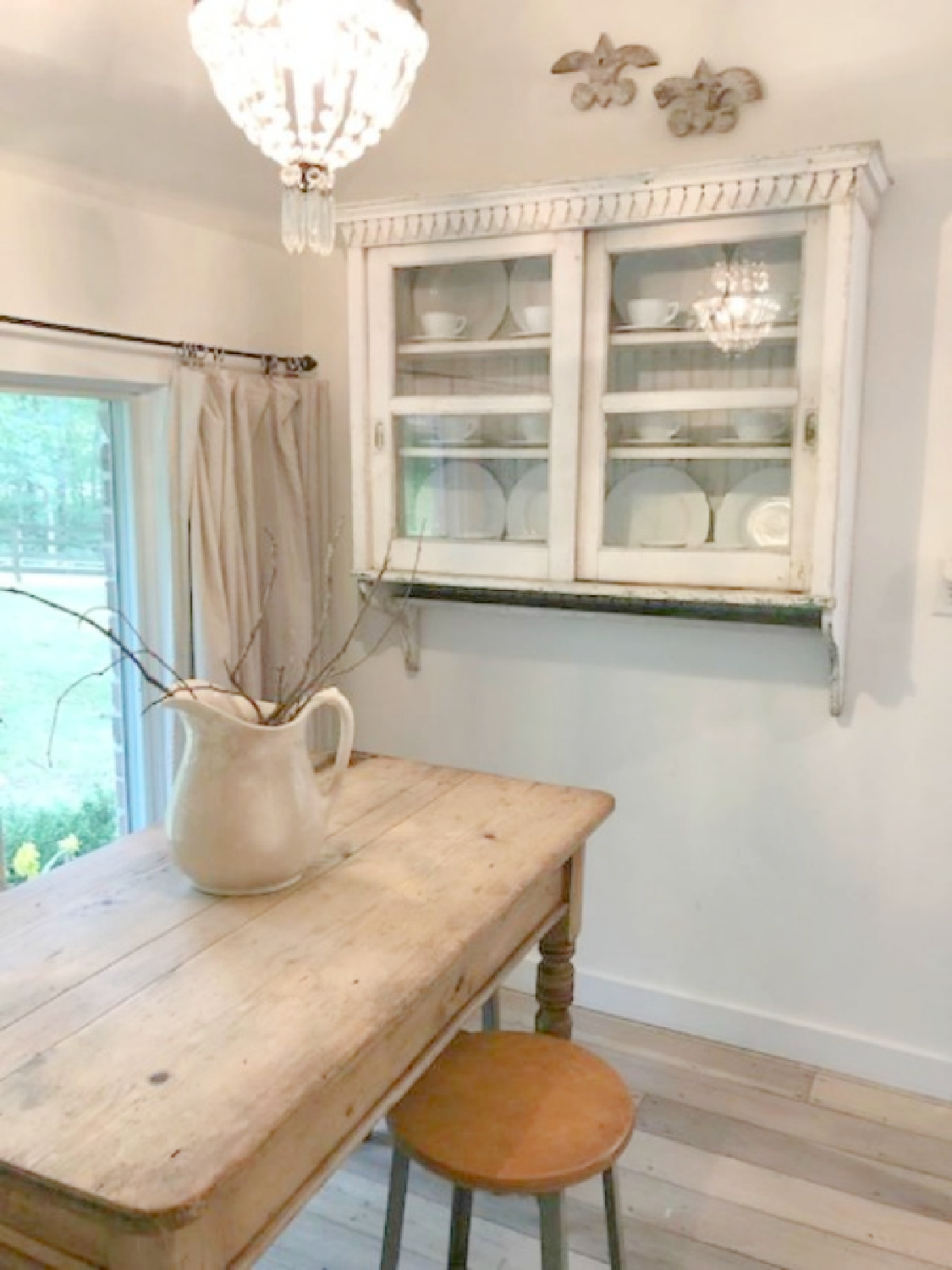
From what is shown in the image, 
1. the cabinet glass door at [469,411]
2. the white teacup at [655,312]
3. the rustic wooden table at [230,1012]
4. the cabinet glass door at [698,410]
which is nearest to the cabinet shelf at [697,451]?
the cabinet glass door at [698,410]

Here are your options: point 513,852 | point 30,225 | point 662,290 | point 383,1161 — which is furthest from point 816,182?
point 383,1161

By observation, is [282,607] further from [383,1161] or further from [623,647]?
[383,1161]

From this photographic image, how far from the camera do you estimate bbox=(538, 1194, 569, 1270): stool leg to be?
4.79 ft

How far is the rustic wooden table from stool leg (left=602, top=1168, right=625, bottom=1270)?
384 mm

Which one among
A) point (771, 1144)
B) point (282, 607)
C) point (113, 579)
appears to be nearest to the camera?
point (771, 1144)

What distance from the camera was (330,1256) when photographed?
196 cm

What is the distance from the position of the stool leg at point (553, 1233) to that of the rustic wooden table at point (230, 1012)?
29 centimetres

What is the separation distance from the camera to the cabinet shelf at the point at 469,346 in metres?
2.44

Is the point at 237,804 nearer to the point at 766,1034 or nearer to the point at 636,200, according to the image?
the point at 636,200

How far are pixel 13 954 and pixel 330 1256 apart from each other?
1069 mm

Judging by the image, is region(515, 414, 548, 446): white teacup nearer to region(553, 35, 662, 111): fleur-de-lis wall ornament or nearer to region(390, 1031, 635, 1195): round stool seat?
region(553, 35, 662, 111): fleur-de-lis wall ornament

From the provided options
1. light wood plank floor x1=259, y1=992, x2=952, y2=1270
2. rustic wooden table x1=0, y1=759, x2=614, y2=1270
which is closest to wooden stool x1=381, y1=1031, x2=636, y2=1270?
rustic wooden table x1=0, y1=759, x2=614, y2=1270

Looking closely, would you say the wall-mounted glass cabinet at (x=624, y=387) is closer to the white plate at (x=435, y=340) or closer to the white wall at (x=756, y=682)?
the white plate at (x=435, y=340)

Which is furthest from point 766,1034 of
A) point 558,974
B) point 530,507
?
point 530,507
